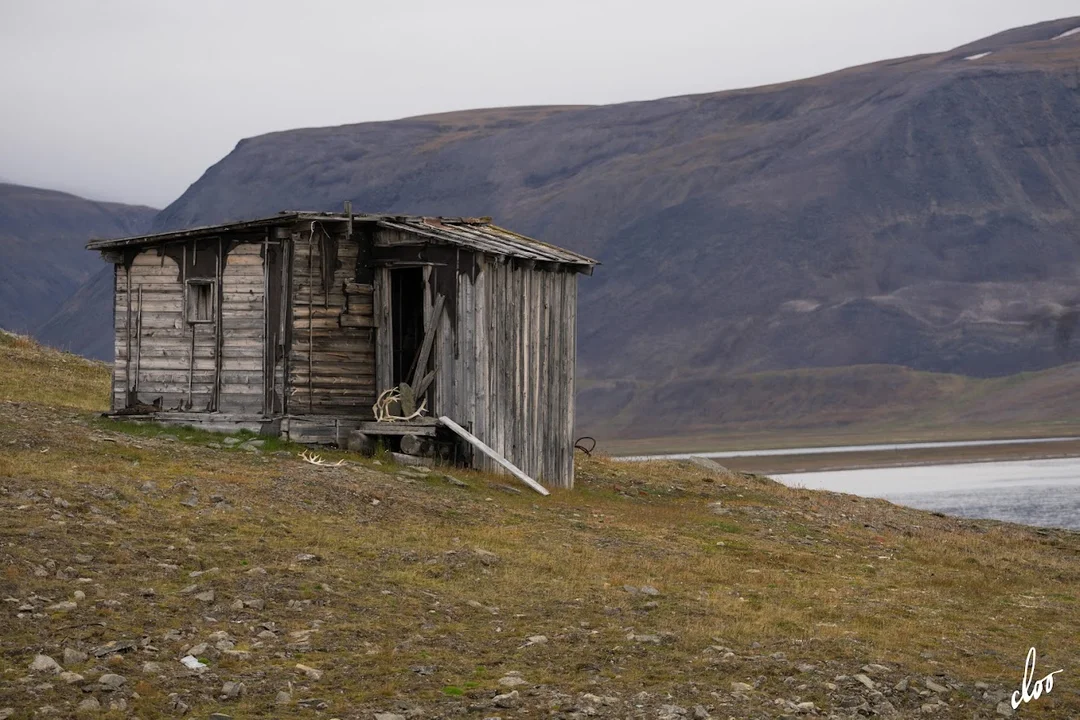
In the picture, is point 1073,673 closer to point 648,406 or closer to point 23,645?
point 23,645

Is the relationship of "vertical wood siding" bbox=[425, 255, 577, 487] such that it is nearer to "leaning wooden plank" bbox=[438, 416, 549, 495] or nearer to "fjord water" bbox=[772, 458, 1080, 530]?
"leaning wooden plank" bbox=[438, 416, 549, 495]

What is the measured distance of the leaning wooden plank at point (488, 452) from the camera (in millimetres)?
27094

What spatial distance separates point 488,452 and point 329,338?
13.2 ft

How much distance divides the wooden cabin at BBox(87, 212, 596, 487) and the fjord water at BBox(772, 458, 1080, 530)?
58.6 feet

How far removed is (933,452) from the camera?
368 feet

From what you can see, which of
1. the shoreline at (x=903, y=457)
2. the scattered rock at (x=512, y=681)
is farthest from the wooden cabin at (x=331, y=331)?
the shoreline at (x=903, y=457)

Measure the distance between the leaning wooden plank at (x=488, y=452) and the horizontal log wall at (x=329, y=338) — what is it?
195 cm

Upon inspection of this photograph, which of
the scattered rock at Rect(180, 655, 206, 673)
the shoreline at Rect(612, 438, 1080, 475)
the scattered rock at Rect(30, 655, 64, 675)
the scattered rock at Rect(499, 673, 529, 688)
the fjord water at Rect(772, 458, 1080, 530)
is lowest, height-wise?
the shoreline at Rect(612, 438, 1080, 475)

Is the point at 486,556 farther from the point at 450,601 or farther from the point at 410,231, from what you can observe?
the point at 410,231

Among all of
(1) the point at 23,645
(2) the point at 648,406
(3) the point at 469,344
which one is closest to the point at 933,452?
(2) the point at 648,406

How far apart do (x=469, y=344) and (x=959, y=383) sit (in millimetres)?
154025

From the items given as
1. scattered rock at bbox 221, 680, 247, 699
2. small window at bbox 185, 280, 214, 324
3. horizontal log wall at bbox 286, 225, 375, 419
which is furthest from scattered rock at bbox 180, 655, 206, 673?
small window at bbox 185, 280, 214, 324

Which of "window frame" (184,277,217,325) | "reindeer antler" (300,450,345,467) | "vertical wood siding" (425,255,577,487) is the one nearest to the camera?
"reindeer antler" (300,450,345,467)

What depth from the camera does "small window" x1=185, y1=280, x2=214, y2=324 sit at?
29031 millimetres
